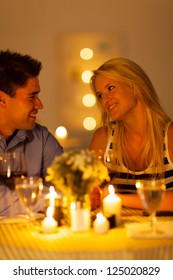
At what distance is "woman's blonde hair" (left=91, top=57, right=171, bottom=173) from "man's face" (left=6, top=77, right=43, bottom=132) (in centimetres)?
32

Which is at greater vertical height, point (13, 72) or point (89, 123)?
point (13, 72)

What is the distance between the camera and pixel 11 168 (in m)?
1.29

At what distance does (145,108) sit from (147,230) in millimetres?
1066

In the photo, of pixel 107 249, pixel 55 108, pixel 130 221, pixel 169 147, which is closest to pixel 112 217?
pixel 130 221

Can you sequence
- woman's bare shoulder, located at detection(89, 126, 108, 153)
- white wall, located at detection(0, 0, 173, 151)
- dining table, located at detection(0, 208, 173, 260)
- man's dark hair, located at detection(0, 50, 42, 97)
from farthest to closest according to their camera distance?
white wall, located at detection(0, 0, 173, 151), woman's bare shoulder, located at detection(89, 126, 108, 153), man's dark hair, located at detection(0, 50, 42, 97), dining table, located at detection(0, 208, 173, 260)

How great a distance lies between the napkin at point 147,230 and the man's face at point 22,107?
3.01ft

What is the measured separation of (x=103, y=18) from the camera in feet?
9.25

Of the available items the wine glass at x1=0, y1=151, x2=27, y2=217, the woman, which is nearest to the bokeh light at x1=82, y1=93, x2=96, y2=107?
the woman

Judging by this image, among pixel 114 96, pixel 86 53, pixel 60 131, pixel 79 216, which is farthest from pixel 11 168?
pixel 86 53

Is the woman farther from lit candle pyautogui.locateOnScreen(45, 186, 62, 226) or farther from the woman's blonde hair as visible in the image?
lit candle pyautogui.locateOnScreen(45, 186, 62, 226)

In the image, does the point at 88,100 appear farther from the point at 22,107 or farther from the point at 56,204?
the point at 56,204

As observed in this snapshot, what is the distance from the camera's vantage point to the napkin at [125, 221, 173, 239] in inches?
43.0

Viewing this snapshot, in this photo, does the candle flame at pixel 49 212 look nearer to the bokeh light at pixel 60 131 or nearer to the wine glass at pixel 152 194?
the wine glass at pixel 152 194
